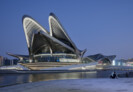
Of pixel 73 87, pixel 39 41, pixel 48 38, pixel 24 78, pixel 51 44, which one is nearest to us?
pixel 73 87

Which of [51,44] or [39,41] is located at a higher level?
[39,41]

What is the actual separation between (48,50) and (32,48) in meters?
6.25

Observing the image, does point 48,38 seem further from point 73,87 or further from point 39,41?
point 73,87

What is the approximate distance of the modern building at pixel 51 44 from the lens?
48.5 meters

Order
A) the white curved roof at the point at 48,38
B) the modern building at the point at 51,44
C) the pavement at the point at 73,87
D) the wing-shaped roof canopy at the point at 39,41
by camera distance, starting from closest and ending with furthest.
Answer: the pavement at the point at 73,87, the white curved roof at the point at 48,38, the wing-shaped roof canopy at the point at 39,41, the modern building at the point at 51,44

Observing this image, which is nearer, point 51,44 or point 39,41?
point 39,41

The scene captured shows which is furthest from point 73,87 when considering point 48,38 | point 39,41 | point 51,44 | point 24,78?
point 51,44

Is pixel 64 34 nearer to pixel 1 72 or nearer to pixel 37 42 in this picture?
pixel 37 42

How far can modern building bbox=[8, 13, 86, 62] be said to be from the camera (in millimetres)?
48525

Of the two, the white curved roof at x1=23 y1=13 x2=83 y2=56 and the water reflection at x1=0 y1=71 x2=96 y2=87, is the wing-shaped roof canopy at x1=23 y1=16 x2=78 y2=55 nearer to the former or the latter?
the white curved roof at x1=23 y1=13 x2=83 y2=56

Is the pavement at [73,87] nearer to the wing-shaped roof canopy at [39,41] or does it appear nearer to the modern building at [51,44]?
the wing-shaped roof canopy at [39,41]

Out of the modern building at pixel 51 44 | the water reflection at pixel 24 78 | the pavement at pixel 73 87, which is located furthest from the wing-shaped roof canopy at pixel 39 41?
the pavement at pixel 73 87

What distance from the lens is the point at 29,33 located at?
5094 cm

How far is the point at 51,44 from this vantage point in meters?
55.3
